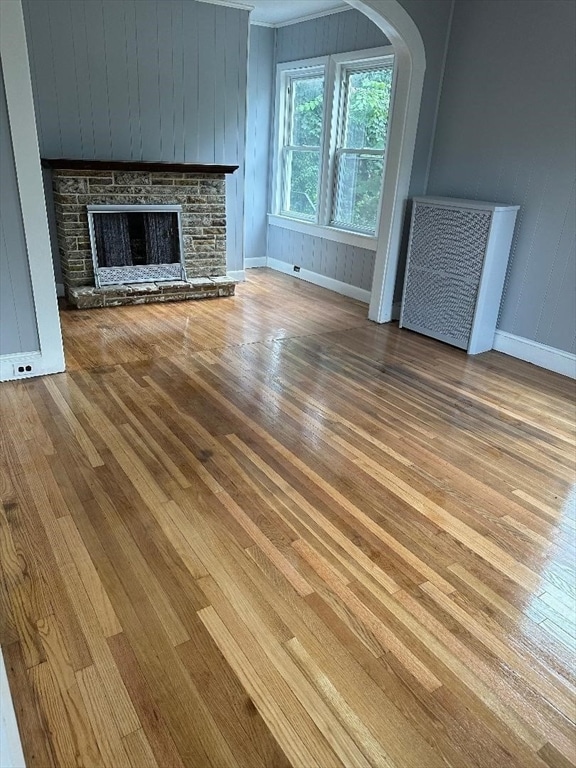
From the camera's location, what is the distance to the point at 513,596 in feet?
6.15

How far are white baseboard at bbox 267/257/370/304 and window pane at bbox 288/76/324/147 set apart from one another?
1.41 metres

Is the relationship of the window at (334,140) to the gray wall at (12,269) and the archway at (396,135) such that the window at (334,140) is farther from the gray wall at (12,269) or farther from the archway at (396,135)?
the gray wall at (12,269)

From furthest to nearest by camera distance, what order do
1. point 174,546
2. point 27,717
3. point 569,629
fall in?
point 174,546
point 569,629
point 27,717

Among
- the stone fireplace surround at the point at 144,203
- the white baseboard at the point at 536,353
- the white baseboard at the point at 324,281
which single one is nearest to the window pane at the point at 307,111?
the stone fireplace surround at the point at 144,203

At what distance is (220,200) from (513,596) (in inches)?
183

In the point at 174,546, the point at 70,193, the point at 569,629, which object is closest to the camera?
the point at 569,629

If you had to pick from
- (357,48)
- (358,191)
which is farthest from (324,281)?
(357,48)

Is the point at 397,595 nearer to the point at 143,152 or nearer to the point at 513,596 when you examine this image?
the point at 513,596

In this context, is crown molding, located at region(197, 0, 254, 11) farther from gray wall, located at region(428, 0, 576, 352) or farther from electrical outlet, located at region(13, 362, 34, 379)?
electrical outlet, located at region(13, 362, 34, 379)

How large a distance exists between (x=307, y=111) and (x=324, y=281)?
192 cm

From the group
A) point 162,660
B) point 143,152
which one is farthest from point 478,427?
point 143,152

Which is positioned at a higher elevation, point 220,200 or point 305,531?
point 220,200

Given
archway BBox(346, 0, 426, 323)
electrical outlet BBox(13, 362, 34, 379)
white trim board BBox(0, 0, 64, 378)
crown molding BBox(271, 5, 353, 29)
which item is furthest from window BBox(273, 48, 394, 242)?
electrical outlet BBox(13, 362, 34, 379)

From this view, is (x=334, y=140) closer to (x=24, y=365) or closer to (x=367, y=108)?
(x=367, y=108)
